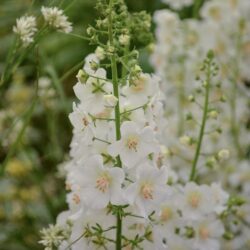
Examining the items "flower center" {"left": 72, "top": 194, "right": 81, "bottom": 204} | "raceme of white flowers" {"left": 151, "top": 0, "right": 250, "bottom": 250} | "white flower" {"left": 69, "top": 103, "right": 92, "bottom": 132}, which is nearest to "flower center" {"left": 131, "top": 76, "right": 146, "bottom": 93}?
"white flower" {"left": 69, "top": 103, "right": 92, "bottom": 132}

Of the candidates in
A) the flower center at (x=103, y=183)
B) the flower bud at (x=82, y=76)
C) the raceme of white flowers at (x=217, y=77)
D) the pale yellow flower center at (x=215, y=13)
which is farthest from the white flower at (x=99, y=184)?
the pale yellow flower center at (x=215, y=13)

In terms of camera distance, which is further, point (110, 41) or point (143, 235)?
point (143, 235)

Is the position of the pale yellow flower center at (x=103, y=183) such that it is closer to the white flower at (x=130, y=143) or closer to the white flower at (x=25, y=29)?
the white flower at (x=130, y=143)

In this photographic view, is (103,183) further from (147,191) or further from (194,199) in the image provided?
(194,199)

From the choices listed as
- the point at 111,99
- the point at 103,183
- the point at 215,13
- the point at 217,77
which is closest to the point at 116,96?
the point at 111,99

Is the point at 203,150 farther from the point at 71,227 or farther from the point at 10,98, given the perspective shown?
the point at 10,98

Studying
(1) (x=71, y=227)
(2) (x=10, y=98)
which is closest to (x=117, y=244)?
(1) (x=71, y=227)
